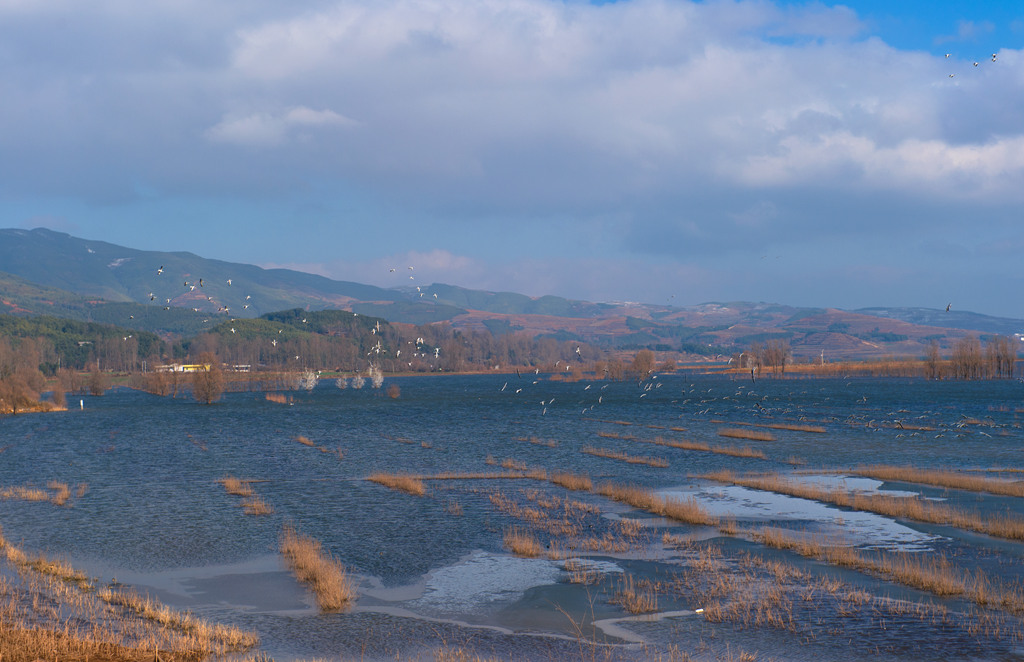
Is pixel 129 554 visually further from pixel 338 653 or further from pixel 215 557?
pixel 338 653

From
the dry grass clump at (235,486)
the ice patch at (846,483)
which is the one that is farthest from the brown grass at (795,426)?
the dry grass clump at (235,486)

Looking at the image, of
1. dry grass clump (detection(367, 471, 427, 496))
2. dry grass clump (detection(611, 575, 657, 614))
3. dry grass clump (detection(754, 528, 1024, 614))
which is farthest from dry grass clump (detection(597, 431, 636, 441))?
dry grass clump (detection(611, 575, 657, 614))

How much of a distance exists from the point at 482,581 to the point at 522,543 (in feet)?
15.9

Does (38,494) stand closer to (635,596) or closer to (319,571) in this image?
(319,571)

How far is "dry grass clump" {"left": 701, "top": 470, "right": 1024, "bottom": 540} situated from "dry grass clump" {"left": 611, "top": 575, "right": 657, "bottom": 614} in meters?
17.0

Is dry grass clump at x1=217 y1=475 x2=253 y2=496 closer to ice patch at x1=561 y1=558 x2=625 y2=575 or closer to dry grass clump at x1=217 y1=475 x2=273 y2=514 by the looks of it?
dry grass clump at x1=217 y1=475 x2=273 y2=514

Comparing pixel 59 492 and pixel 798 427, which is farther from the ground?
pixel 798 427

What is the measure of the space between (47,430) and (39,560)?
85.0 metres

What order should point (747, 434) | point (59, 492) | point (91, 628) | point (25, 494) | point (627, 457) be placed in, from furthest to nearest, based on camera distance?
1. point (747, 434)
2. point (627, 457)
3. point (59, 492)
4. point (25, 494)
5. point (91, 628)

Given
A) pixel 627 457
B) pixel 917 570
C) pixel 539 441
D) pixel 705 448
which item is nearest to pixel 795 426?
pixel 705 448

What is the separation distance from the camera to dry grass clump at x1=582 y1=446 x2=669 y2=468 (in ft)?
205

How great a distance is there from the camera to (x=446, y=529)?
37281 mm

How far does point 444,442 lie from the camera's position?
83.1 metres

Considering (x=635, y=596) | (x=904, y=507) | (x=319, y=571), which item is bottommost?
(x=319, y=571)
